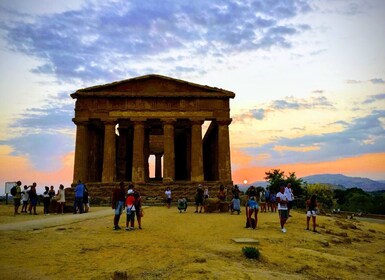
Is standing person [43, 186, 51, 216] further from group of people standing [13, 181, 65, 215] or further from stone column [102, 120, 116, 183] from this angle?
stone column [102, 120, 116, 183]

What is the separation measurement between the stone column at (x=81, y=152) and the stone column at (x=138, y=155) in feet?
16.6

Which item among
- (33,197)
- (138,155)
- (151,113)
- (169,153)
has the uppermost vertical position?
A: (151,113)

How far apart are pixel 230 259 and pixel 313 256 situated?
324cm

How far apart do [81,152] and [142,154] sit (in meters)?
6.25

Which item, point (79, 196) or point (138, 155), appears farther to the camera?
point (138, 155)

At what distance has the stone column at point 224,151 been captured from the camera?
3644cm

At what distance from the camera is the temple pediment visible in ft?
120

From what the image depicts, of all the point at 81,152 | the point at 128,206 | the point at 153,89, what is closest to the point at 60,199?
the point at 128,206

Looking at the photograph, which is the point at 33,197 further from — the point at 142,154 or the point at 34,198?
the point at 142,154

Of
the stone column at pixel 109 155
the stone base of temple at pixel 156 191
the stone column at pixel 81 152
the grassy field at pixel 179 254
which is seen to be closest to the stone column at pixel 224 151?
the stone base of temple at pixel 156 191

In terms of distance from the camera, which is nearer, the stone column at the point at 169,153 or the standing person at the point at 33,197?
the standing person at the point at 33,197

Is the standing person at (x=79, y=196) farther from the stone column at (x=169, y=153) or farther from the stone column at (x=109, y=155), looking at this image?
the stone column at (x=169, y=153)

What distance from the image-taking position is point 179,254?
1034cm

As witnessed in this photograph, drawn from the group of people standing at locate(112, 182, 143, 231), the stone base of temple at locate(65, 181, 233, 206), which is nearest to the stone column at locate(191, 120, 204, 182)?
the stone base of temple at locate(65, 181, 233, 206)
